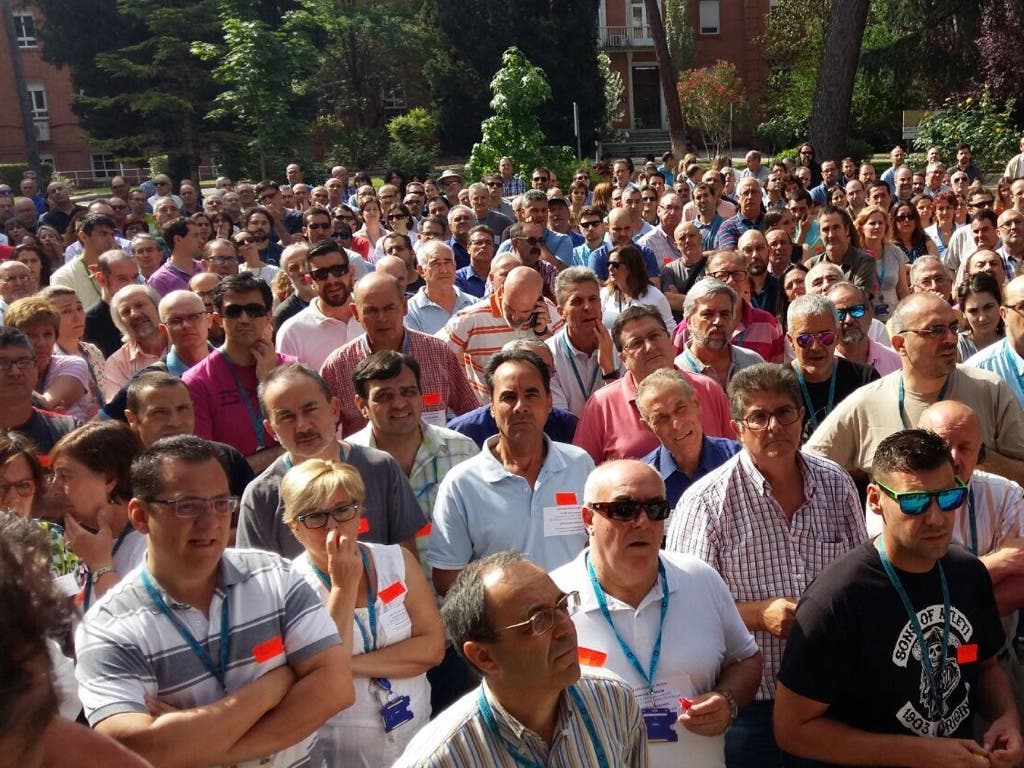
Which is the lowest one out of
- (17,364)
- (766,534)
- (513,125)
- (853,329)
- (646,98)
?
(766,534)

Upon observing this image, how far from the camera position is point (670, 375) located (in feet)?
14.9

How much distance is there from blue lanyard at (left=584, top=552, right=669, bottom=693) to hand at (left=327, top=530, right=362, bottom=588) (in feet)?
2.53

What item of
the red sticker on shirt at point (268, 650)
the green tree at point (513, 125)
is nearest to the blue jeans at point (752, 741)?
the red sticker on shirt at point (268, 650)

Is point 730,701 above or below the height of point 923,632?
below

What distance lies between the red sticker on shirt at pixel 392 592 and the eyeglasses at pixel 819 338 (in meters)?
2.63

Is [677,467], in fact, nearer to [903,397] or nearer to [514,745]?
[903,397]

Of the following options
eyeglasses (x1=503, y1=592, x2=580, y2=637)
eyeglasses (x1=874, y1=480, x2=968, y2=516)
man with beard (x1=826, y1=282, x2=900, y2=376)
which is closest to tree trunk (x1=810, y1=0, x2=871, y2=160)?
man with beard (x1=826, y1=282, x2=900, y2=376)

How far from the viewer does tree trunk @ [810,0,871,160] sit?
2209 centimetres

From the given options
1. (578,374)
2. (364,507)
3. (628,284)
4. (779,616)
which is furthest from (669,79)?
(779,616)

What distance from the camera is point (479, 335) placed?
662 cm

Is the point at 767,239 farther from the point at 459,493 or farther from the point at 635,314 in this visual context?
the point at 459,493

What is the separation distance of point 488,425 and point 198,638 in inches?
94.2

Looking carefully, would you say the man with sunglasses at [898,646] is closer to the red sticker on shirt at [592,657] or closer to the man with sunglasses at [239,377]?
the red sticker on shirt at [592,657]

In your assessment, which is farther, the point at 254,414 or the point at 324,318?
the point at 324,318
